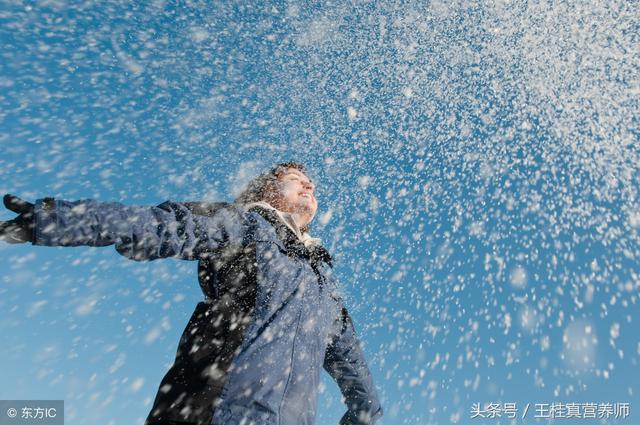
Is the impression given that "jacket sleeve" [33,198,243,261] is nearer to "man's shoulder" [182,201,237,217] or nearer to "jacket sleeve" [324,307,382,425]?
"man's shoulder" [182,201,237,217]

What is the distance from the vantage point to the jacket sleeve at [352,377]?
11.1 feet

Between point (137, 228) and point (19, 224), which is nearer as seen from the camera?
point (19, 224)

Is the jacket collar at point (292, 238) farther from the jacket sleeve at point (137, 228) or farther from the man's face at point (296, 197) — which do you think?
the man's face at point (296, 197)

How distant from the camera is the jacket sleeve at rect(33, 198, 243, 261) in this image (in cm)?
200

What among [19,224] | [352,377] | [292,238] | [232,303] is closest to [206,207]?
[292,238]

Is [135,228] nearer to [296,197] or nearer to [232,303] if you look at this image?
[232,303]

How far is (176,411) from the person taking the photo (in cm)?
204

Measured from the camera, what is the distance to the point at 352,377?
341 centimetres

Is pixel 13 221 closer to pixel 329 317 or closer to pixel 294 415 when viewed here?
pixel 294 415

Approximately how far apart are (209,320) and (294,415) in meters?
0.61

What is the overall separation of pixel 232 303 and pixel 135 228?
596 mm

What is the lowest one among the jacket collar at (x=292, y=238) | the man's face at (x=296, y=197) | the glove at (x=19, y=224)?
the glove at (x=19, y=224)

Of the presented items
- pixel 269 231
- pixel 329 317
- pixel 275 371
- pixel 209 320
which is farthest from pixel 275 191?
pixel 275 371

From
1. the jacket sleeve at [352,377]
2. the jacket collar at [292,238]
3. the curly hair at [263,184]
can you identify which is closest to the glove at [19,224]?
the jacket collar at [292,238]
